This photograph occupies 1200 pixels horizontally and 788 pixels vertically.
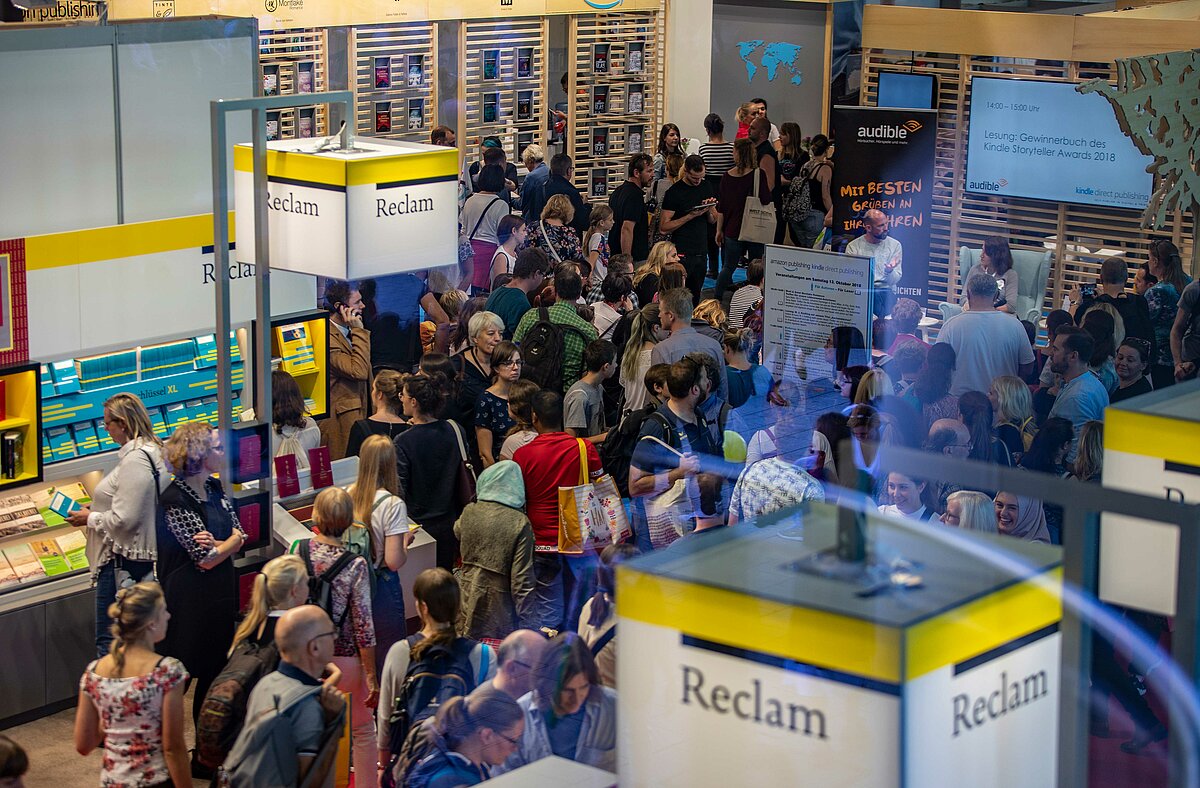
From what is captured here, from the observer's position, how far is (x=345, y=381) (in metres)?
7.99

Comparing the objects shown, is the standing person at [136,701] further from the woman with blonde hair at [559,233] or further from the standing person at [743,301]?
the woman with blonde hair at [559,233]

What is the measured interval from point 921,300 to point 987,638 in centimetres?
857

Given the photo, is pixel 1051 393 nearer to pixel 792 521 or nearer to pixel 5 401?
pixel 5 401

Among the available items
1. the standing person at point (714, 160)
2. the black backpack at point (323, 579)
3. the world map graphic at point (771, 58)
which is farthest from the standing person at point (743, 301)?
the world map graphic at point (771, 58)

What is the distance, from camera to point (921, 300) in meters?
10.3

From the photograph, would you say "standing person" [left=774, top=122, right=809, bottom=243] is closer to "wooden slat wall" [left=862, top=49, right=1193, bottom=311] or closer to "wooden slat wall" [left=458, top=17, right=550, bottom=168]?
"wooden slat wall" [left=862, top=49, right=1193, bottom=311]

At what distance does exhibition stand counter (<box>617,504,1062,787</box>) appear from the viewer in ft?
6.06

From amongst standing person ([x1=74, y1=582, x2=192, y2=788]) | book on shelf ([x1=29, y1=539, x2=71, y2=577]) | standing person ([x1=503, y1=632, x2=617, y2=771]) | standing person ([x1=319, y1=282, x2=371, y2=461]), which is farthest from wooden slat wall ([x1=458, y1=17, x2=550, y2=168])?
standing person ([x1=503, y1=632, x2=617, y2=771])

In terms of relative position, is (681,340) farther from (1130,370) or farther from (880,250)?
(880,250)

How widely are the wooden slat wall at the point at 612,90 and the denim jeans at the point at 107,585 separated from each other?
33.7 ft

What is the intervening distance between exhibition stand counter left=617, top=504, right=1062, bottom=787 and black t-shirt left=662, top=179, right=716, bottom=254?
9148mm

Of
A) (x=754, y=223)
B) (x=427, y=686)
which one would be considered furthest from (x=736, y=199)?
(x=427, y=686)

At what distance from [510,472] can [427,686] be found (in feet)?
4.46

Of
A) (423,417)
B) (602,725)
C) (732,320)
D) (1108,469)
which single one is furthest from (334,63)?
(1108,469)
